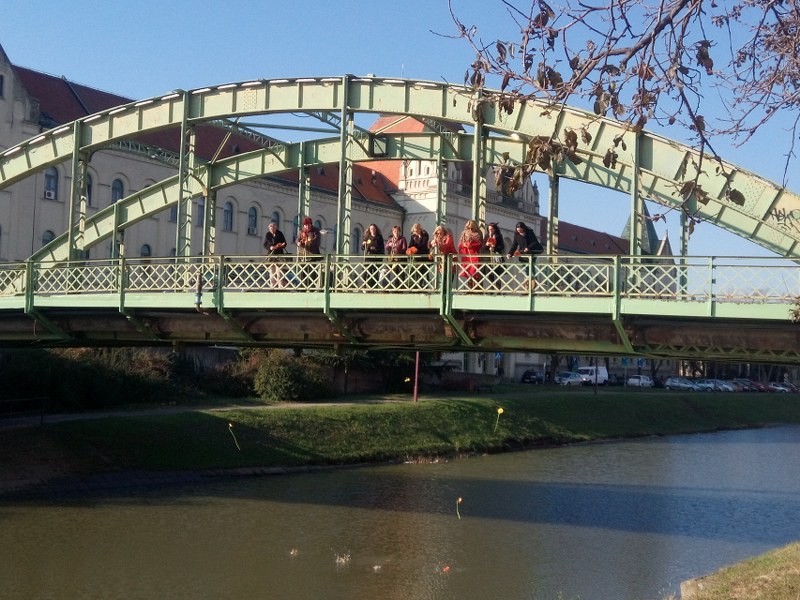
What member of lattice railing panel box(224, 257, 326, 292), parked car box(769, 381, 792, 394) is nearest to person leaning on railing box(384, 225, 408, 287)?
lattice railing panel box(224, 257, 326, 292)

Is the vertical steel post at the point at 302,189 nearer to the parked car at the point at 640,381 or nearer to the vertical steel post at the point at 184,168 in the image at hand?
the vertical steel post at the point at 184,168

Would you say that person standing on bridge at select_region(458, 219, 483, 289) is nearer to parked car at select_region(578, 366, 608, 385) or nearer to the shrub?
the shrub

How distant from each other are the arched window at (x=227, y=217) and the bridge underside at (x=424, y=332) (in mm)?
27965

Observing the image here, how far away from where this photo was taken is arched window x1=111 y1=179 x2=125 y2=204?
49.2 meters

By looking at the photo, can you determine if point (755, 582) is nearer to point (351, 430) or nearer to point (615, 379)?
point (351, 430)

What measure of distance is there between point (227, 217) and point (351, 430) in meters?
17.9

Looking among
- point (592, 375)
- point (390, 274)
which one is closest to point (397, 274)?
point (390, 274)

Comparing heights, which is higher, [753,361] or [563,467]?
[753,361]

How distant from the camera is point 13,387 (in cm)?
3559

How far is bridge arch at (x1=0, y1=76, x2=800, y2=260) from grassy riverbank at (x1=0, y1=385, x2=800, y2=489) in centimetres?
673

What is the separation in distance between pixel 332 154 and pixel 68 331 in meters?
7.30

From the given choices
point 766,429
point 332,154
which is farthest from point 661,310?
point 766,429

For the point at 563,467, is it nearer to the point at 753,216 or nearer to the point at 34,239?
the point at 753,216

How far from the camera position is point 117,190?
49.4 m
